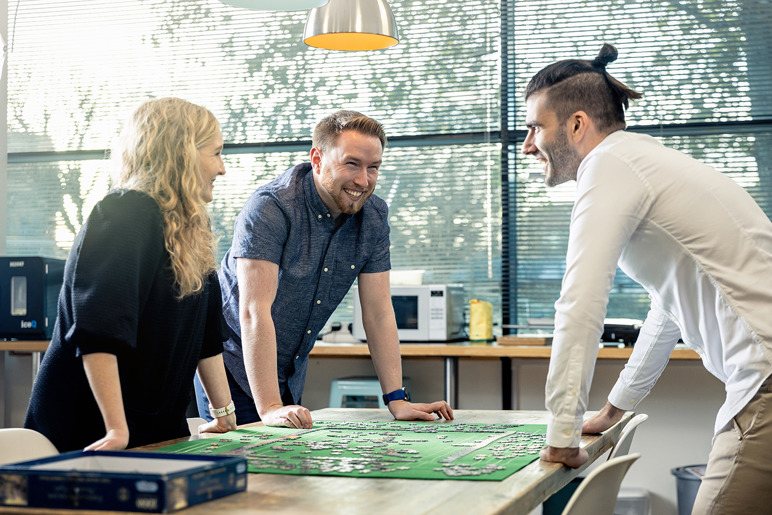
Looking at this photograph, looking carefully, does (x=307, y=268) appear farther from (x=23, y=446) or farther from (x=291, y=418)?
(x=23, y=446)

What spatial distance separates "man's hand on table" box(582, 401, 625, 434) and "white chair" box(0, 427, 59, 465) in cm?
121

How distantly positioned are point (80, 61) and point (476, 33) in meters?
2.61

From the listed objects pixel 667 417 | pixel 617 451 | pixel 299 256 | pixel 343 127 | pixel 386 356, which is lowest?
pixel 667 417

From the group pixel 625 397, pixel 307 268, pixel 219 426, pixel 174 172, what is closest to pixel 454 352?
pixel 307 268

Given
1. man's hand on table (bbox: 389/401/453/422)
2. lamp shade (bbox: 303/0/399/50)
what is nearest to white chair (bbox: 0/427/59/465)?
man's hand on table (bbox: 389/401/453/422)

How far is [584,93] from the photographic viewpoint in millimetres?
1937

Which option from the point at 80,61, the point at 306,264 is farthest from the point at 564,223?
the point at 80,61

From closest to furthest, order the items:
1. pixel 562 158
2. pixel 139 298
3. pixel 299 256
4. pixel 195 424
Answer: pixel 139 298 < pixel 562 158 < pixel 195 424 < pixel 299 256

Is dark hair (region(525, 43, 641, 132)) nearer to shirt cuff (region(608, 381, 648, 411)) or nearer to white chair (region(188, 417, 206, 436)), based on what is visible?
shirt cuff (region(608, 381, 648, 411))

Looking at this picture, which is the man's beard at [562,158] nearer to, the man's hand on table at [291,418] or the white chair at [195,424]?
the man's hand on table at [291,418]

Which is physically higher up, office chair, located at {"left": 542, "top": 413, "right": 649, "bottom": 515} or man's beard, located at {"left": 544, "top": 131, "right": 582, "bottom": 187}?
man's beard, located at {"left": 544, "top": 131, "right": 582, "bottom": 187}

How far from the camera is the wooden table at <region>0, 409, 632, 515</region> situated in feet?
3.97

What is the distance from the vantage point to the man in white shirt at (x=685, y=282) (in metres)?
1.65

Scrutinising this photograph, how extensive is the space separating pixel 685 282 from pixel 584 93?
0.48 metres
